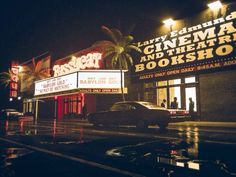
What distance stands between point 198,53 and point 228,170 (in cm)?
1712

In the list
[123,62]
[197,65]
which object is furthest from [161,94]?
[123,62]

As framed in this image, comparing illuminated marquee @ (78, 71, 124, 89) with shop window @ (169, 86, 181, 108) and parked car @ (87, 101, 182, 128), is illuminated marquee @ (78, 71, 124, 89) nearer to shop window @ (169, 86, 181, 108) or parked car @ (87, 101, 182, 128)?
shop window @ (169, 86, 181, 108)

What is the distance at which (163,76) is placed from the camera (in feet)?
72.6

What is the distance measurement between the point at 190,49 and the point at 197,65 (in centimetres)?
169

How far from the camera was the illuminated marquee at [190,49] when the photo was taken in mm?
18391

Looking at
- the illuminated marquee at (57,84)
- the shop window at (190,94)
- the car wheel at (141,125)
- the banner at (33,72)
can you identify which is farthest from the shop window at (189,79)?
the banner at (33,72)

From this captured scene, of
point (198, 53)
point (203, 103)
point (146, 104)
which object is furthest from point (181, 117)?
point (198, 53)

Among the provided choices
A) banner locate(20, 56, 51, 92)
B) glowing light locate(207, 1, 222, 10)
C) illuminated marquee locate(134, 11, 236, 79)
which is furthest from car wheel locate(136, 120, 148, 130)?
banner locate(20, 56, 51, 92)

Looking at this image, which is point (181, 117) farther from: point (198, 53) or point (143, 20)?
point (143, 20)

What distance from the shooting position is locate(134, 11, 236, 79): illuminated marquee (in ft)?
60.3

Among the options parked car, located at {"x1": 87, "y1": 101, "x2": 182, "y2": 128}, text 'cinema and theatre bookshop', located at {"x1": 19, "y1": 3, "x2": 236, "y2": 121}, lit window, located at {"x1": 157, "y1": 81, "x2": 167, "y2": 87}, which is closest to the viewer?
parked car, located at {"x1": 87, "y1": 101, "x2": 182, "y2": 128}

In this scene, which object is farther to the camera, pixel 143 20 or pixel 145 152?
pixel 143 20

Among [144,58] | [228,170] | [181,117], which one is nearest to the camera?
[228,170]

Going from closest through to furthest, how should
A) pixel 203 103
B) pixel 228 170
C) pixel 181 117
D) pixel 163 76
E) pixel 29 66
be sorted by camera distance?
pixel 228 170
pixel 181 117
pixel 203 103
pixel 163 76
pixel 29 66
